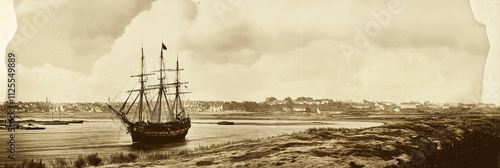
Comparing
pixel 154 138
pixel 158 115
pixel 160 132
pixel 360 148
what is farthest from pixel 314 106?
pixel 160 132

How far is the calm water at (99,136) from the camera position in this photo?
19.0 ft

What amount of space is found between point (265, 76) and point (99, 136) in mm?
2985

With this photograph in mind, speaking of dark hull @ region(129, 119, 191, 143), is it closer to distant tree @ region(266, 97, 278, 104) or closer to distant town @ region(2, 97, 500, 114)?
distant town @ region(2, 97, 500, 114)

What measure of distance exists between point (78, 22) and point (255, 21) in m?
2.61

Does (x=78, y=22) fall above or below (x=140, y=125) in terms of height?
above

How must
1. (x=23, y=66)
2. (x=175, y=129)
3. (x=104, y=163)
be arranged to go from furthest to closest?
(x=175, y=129)
(x=104, y=163)
(x=23, y=66)

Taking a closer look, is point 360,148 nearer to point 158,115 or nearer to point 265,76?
point 265,76

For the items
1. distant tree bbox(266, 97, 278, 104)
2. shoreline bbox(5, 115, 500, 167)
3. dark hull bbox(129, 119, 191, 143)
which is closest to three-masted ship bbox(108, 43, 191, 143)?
dark hull bbox(129, 119, 191, 143)

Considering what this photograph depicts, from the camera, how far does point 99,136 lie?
677cm

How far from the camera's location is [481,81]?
24.1 feet

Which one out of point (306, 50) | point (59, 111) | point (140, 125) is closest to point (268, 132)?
point (306, 50)

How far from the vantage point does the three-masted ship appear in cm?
739

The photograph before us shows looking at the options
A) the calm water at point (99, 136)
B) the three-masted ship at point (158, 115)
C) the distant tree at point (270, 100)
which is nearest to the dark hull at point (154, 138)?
the three-masted ship at point (158, 115)

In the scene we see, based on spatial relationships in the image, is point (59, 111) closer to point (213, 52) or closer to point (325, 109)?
point (213, 52)
